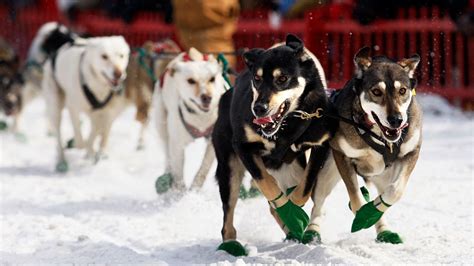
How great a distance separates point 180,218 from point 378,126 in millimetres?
1959

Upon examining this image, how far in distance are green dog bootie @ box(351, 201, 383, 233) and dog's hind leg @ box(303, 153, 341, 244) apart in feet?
1.26

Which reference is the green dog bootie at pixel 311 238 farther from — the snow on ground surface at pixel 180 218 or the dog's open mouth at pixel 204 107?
the dog's open mouth at pixel 204 107

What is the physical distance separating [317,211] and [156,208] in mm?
1697

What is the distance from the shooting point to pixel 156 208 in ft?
20.5

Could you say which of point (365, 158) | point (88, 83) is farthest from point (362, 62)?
point (88, 83)

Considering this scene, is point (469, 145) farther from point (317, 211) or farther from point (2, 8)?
point (2, 8)

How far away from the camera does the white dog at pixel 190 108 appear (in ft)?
20.9

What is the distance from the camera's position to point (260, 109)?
4133mm

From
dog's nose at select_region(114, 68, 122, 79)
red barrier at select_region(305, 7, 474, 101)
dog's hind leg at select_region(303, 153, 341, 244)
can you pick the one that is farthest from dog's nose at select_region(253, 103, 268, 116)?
red barrier at select_region(305, 7, 474, 101)

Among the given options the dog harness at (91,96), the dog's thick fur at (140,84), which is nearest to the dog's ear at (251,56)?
the dog harness at (91,96)

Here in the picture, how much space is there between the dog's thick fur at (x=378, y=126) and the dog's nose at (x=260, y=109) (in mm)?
474

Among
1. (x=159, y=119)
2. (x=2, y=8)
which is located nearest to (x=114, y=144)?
(x=159, y=119)

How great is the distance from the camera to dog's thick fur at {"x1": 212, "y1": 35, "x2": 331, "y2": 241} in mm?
4273

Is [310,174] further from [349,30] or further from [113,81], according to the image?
[349,30]
